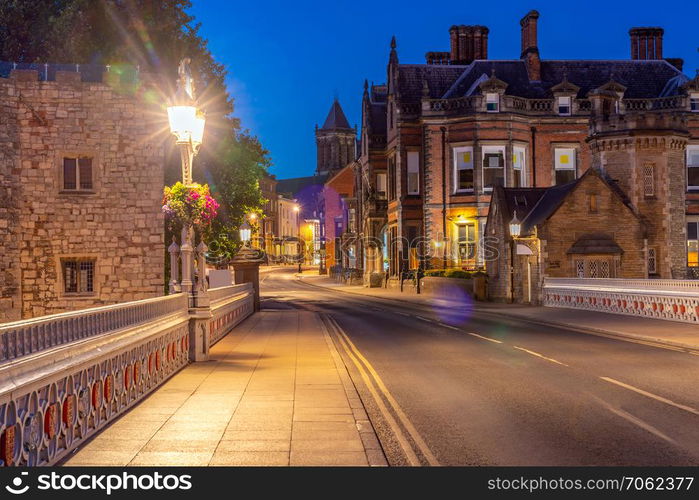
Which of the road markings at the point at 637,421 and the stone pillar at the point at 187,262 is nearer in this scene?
the road markings at the point at 637,421

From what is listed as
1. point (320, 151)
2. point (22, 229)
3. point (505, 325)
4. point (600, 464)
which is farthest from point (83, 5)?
point (320, 151)

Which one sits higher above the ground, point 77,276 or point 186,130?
point 186,130

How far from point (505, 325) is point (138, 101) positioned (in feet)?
51.0

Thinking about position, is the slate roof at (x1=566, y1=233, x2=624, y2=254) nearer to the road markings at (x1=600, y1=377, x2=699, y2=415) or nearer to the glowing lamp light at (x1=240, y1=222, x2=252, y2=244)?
the glowing lamp light at (x1=240, y1=222, x2=252, y2=244)

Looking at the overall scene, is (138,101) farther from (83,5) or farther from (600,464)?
(600,464)

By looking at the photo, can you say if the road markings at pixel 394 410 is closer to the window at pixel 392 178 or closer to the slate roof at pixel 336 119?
the window at pixel 392 178

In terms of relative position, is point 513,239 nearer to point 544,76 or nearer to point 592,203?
point 592,203

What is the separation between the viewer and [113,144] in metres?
28.9

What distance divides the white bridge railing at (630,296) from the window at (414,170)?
21.5 m

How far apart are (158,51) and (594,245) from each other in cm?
2343

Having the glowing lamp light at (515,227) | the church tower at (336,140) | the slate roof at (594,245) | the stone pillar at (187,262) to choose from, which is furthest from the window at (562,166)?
the church tower at (336,140)

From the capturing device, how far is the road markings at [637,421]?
28.8 feet

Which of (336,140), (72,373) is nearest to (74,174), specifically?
(72,373)

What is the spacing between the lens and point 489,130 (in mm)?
53156
